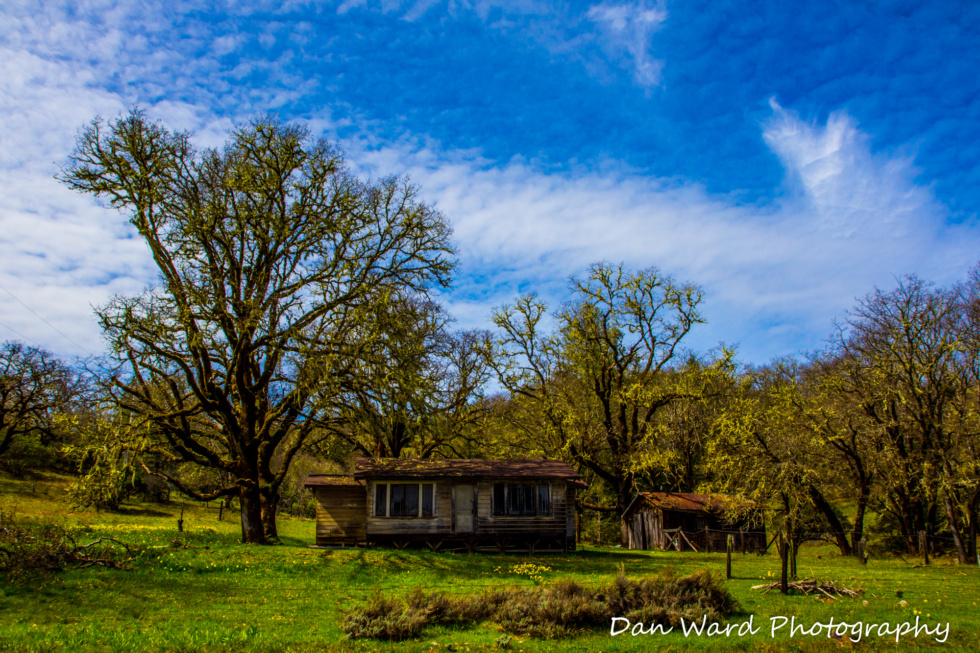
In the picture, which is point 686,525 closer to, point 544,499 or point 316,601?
point 544,499

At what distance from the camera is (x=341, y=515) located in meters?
28.8

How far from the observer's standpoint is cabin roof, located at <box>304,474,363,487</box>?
28625 millimetres

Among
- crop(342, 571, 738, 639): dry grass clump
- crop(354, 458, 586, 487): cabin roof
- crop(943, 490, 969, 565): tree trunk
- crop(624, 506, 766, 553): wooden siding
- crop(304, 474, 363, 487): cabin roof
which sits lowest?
crop(624, 506, 766, 553): wooden siding

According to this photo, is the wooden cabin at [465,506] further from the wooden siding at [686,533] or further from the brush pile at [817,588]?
the brush pile at [817,588]

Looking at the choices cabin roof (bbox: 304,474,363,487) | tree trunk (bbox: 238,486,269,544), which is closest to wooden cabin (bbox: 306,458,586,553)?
cabin roof (bbox: 304,474,363,487)

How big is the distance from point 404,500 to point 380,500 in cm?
108

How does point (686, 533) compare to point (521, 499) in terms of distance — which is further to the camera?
point (686, 533)

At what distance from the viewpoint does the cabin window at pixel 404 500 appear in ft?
87.5

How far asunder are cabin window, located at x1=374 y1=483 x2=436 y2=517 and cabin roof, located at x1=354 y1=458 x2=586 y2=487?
0.77 metres

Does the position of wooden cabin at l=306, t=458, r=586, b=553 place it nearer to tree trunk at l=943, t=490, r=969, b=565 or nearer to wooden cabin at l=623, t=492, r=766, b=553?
wooden cabin at l=623, t=492, r=766, b=553

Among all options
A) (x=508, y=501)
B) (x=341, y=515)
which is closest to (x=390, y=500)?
(x=341, y=515)

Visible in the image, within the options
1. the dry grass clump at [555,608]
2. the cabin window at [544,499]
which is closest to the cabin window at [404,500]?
the cabin window at [544,499]

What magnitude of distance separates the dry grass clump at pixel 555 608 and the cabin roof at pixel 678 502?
22.2 meters

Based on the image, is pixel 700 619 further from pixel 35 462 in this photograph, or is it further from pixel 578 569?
pixel 35 462
